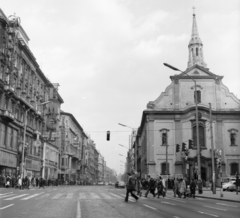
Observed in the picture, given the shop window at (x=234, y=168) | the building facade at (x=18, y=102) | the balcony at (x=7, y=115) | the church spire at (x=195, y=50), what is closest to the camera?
the balcony at (x=7, y=115)

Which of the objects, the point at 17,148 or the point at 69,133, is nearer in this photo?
the point at 17,148

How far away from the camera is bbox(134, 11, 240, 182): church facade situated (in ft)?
179

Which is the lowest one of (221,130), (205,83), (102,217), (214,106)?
(102,217)

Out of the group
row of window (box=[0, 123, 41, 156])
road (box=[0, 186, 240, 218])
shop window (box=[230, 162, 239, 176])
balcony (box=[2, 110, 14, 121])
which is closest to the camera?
road (box=[0, 186, 240, 218])

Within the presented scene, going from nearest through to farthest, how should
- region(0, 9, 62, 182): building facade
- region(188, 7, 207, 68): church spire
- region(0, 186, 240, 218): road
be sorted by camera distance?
region(0, 186, 240, 218): road, region(0, 9, 62, 182): building facade, region(188, 7, 207, 68): church spire

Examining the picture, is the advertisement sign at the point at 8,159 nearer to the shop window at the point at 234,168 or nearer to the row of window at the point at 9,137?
the row of window at the point at 9,137

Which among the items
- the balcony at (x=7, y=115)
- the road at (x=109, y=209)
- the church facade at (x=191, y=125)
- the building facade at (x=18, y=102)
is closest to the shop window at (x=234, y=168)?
the church facade at (x=191, y=125)

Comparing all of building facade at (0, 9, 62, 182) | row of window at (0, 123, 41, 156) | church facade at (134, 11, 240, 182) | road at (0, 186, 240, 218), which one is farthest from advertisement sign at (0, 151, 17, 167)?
road at (0, 186, 240, 218)

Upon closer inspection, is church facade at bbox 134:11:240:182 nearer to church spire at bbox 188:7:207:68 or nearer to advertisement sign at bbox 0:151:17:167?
church spire at bbox 188:7:207:68

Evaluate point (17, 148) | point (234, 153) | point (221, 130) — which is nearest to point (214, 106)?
point (221, 130)

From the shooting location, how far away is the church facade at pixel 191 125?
54.6 meters

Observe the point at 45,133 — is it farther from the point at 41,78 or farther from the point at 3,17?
the point at 3,17

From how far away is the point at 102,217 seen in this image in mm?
11586

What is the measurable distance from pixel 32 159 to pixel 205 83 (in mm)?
33034
